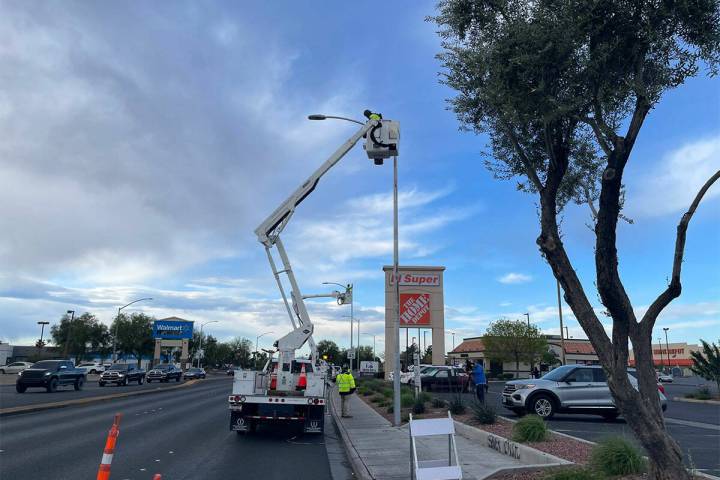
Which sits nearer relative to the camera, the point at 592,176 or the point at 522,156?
the point at 522,156

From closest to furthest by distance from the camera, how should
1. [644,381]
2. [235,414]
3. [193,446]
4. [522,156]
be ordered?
[644,381], [522,156], [193,446], [235,414]

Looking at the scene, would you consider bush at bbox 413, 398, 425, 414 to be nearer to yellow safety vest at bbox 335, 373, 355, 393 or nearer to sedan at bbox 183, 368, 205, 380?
yellow safety vest at bbox 335, 373, 355, 393

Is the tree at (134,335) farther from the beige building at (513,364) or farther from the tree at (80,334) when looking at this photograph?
the beige building at (513,364)

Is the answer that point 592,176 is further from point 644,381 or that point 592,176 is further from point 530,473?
point 530,473

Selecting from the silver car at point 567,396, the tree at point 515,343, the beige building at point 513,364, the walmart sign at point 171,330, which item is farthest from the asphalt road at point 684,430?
the walmart sign at point 171,330

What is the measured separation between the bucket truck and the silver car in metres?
6.03

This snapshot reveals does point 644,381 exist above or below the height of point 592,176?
below

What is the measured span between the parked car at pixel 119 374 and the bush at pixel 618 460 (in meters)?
36.3

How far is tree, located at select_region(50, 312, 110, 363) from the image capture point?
3039 inches

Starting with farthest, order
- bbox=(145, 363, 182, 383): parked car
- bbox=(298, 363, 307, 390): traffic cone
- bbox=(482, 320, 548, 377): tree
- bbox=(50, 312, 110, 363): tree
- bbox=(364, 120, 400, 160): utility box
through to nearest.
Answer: bbox=(50, 312, 110, 363): tree → bbox=(482, 320, 548, 377): tree → bbox=(145, 363, 182, 383): parked car → bbox=(364, 120, 400, 160): utility box → bbox=(298, 363, 307, 390): traffic cone

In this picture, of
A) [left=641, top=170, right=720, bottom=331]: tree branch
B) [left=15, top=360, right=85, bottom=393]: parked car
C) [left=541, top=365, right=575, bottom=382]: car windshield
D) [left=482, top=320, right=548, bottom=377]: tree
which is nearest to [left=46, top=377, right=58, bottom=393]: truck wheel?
[left=15, top=360, right=85, bottom=393]: parked car

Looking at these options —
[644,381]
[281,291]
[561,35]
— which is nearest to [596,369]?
[281,291]

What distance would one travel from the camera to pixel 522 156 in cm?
757

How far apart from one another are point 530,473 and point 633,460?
1321 mm
